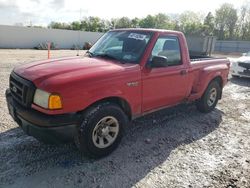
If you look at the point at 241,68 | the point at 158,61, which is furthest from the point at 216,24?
the point at 158,61

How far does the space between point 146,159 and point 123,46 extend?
6.36 feet

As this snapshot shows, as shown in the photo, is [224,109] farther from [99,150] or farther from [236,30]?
[236,30]

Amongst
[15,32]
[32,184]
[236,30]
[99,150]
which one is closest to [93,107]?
[99,150]

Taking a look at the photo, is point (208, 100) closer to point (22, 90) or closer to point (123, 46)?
point (123, 46)

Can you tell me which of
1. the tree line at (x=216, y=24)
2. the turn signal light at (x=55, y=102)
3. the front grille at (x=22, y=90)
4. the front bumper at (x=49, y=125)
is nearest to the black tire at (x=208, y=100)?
the front bumper at (x=49, y=125)

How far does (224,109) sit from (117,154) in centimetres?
382

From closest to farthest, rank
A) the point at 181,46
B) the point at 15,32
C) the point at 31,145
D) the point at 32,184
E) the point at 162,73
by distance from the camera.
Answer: the point at 32,184, the point at 31,145, the point at 162,73, the point at 181,46, the point at 15,32

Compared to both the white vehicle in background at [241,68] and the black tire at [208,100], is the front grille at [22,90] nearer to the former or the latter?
the black tire at [208,100]

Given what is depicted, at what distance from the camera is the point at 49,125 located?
315cm

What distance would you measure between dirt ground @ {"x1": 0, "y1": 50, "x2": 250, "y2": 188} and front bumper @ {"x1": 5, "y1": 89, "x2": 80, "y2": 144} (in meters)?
0.51

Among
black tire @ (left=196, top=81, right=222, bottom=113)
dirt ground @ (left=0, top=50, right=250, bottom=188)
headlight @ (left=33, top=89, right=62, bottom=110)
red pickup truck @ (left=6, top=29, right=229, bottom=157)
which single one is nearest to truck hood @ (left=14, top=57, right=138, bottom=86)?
red pickup truck @ (left=6, top=29, right=229, bottom=157)

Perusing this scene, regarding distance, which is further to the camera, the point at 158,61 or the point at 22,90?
the point at 158,61

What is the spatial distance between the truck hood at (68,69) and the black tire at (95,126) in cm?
48

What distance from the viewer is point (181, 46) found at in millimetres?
4945
